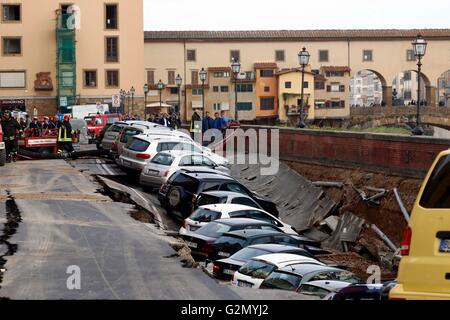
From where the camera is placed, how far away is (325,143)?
34.3 m

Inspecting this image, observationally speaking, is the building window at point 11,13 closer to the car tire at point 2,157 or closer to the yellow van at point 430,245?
the car tire at point 2,157

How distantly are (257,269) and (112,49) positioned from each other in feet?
229

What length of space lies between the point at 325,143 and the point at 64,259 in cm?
1996

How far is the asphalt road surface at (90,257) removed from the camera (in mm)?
12711

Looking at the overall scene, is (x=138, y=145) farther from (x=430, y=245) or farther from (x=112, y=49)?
(x=112, y=49)

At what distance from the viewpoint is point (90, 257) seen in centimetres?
1563

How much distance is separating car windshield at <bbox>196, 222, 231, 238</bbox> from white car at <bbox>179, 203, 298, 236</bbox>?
61 cm

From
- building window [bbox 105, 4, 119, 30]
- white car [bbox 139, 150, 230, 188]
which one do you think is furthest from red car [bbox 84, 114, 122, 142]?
building window [bbox 105, 4, 119, 30]

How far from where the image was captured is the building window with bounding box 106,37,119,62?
275 feet

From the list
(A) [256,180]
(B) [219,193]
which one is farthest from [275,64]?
(B) [219,193]

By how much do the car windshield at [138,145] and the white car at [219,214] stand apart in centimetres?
799

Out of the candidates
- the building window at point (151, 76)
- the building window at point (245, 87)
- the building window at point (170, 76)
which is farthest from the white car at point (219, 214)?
the building window at point (151, 76)

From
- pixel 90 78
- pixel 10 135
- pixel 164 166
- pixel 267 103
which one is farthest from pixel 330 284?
pixel 267 103
